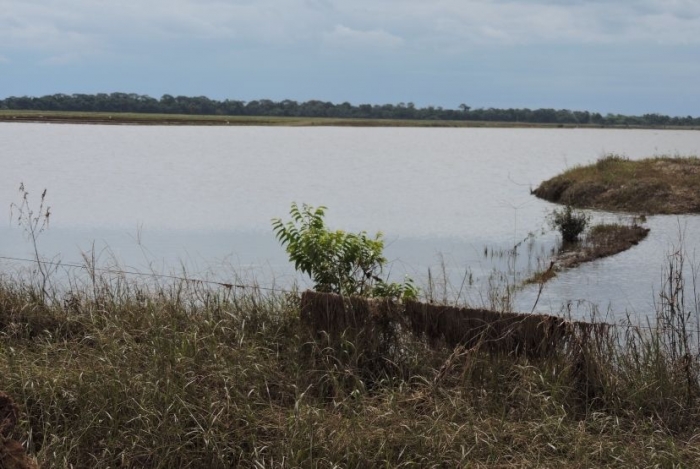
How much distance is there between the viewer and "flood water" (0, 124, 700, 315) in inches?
746

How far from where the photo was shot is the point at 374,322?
7.87 meters

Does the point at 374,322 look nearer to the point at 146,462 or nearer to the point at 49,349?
the point at 146,462

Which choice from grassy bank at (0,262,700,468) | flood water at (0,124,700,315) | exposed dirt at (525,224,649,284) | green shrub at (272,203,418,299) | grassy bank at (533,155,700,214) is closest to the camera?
grassy bank at (0,262,700,468)

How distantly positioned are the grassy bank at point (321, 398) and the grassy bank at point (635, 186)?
25.9 metres

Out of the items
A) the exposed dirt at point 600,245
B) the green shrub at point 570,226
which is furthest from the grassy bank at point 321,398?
the green shrub at point 570,226

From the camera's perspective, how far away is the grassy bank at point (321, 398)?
20.7ft

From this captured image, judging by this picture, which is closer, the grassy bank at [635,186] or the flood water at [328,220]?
the flood water at [328,220]

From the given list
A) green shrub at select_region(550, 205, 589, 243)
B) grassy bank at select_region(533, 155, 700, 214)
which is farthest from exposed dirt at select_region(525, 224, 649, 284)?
grassy bank at select_region(533, 155, 700, 214)

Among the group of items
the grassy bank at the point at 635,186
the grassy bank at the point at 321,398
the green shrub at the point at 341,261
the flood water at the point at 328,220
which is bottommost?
the flood water at the point at 328,220

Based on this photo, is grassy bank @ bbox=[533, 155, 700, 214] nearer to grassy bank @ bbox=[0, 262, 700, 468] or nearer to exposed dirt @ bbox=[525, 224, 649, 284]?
exposed dirt @ bbox=[525, 224, 649, 284]

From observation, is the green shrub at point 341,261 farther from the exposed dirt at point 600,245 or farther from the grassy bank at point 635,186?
the grassy bank at point 635,186

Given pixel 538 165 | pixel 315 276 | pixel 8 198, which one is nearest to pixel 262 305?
pixel 315 276

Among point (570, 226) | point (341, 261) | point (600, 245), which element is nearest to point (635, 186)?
point (570, 226)

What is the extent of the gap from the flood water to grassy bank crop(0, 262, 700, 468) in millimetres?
1983
